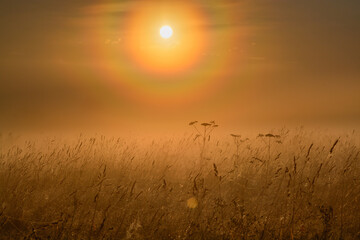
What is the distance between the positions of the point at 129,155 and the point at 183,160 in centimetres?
105

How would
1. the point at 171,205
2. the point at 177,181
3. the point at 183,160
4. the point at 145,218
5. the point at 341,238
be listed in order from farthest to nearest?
the point at 183,160 → the point at 177,181 → the point at 171,205 → the point at 145,218 → the point at 341,238

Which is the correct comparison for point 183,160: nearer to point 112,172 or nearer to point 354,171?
point 112,172

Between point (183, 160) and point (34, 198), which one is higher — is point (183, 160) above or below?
above

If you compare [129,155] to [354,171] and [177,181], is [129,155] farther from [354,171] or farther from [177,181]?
[354,171]

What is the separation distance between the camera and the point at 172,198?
591cm

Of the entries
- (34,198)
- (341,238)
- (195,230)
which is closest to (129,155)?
(34,198)

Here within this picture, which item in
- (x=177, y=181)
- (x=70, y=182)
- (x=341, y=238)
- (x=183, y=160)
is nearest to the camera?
(x=341, y=238)

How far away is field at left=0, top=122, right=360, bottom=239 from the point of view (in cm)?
452

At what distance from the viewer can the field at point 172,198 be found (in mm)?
4515

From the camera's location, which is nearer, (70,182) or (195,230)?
(195,230)

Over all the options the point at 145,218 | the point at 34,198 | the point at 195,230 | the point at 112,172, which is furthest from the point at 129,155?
the point at 195,230

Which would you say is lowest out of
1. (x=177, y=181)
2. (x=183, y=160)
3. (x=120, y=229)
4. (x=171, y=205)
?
(x=120, y=229)

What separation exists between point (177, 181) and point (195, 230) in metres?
2.64

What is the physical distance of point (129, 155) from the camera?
8.26 meters
